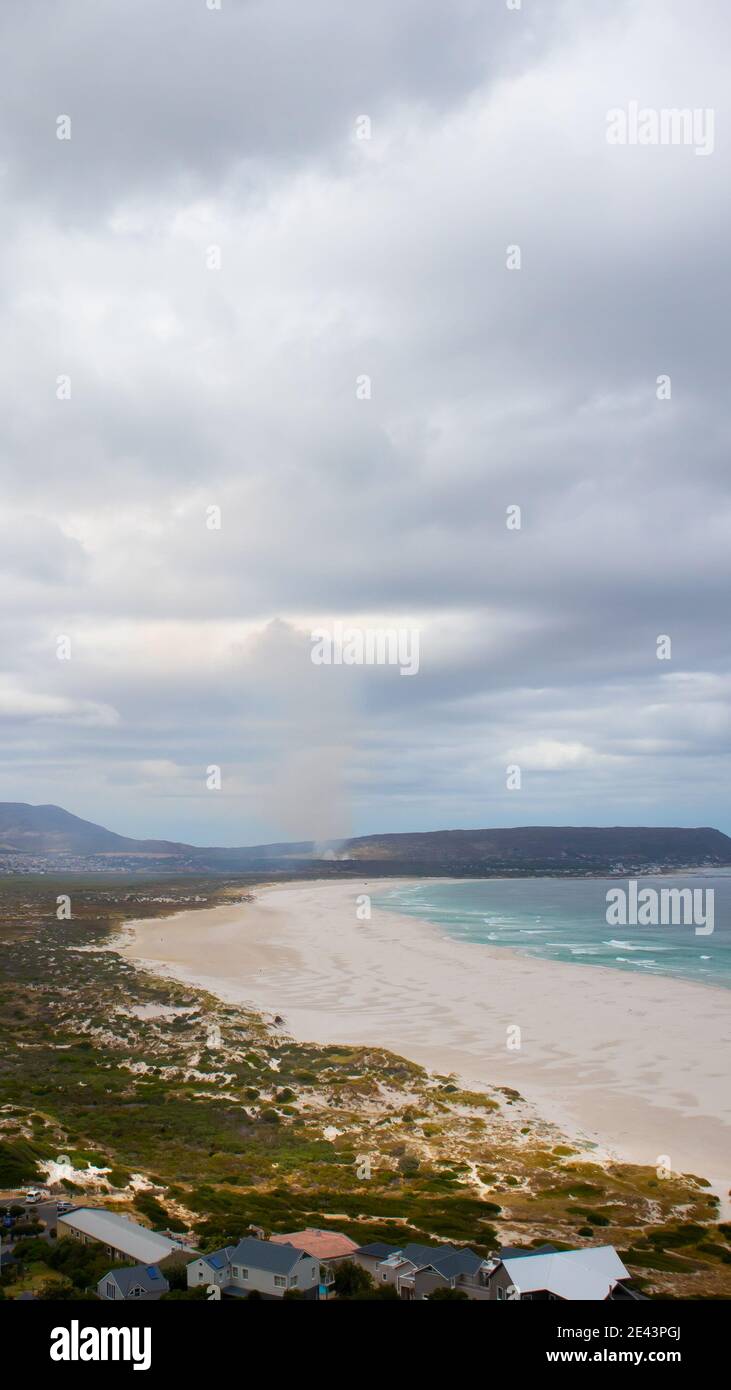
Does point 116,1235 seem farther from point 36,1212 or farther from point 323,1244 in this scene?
point 323,1244

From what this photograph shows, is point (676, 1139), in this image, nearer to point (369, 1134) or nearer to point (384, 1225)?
point (369, 1134)

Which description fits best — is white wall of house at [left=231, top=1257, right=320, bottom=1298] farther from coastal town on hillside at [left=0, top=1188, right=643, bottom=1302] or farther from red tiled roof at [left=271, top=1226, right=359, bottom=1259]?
red tiled roof at [left=271, top=1226, right=359, bottom=1259]

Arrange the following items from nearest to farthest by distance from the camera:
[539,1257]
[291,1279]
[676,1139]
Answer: [291,1279]
[539,1257]
[676,1139]

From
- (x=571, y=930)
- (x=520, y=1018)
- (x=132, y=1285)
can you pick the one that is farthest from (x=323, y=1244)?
(x=571, y=930)
